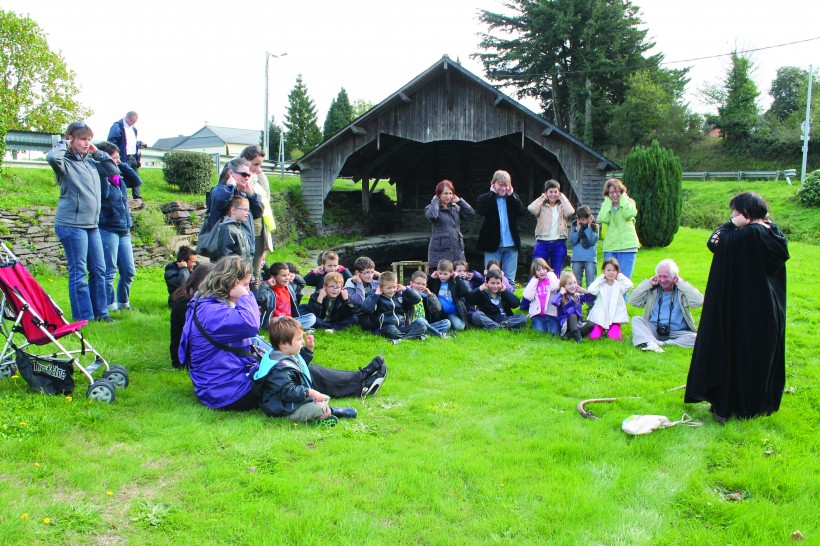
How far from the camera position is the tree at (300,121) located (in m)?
50.9

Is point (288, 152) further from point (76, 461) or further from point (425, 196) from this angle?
point (76, 461)

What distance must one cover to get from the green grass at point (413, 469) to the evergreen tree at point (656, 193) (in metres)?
10.9

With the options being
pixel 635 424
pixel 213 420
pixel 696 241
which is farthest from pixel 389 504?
pixel 696 241

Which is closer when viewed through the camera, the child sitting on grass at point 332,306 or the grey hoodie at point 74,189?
the grey hoodie at point 74,189

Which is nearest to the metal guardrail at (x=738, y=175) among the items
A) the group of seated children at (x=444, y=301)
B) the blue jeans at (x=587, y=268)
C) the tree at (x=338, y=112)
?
the tree at (x=338, y=112)

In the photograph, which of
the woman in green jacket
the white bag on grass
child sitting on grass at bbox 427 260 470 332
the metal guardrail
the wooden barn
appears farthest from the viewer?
the metal guardrail

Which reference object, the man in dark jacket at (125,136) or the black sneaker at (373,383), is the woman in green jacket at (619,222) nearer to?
the black sneaker at (373,383)

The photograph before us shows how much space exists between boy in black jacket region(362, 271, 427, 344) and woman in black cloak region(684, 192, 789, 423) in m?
3.48

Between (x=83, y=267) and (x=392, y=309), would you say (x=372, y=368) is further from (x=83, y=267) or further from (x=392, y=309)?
(x=83, y=267)

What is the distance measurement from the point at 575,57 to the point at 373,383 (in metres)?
35.1

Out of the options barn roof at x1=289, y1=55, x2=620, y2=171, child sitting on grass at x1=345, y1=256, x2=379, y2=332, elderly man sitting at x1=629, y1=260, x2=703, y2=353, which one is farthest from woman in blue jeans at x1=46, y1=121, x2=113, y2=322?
barn roof at x1=289, y1=55, x2=620, y2=171

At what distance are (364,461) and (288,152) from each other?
49464mm

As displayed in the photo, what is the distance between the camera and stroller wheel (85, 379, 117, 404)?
4660mm

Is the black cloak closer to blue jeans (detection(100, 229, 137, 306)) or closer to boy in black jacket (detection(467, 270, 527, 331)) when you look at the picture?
boy in black jacket (detection(467, 270, 527, 331))
